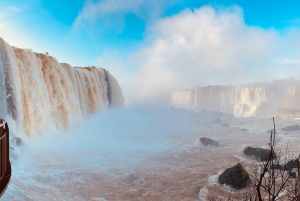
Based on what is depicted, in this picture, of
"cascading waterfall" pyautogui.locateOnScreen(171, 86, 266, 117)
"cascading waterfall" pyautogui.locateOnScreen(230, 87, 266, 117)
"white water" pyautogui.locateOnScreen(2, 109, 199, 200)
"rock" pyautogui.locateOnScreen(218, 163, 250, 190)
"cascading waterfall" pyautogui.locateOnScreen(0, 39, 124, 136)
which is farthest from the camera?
"cascading waterfall" pyautogui.locateOnScreen(171, 86, 266, 117)

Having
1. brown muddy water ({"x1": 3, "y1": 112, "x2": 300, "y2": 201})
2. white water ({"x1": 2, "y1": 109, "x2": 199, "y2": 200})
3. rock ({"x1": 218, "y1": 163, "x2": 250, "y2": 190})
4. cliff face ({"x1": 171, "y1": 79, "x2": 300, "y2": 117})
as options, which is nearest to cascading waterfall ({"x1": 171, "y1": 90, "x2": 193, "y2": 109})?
cliff face ({"x1": 171, "y1": 79, "x2": 300, "y2": 117})

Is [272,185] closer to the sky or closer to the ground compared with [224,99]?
closer to the ground

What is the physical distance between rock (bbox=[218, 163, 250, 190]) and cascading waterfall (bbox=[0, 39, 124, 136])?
11.2 m

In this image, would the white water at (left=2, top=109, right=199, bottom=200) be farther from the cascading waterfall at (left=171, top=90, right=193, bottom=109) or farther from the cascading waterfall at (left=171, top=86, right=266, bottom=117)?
the cascading waterfall at (left=171, top=90, right=193, bottom=109)

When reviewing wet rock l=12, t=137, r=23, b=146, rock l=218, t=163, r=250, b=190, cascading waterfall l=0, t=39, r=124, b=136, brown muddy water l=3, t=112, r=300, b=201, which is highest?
cascading waterfall l=0, t=39, r=124, b=136

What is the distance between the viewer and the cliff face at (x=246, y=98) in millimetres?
49612

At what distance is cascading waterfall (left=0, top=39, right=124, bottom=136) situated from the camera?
12602 mm

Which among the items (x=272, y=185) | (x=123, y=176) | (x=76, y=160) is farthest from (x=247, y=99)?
(x=272, y=185)

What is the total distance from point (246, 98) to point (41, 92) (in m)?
49.3

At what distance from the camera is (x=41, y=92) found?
50.3ft

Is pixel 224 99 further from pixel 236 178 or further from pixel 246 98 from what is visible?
pixel 236 178

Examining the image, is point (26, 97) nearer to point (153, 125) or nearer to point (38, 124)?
point (38, 124)

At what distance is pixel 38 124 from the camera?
47.8 ft

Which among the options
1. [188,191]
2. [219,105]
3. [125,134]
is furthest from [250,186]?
→ [219,105]
